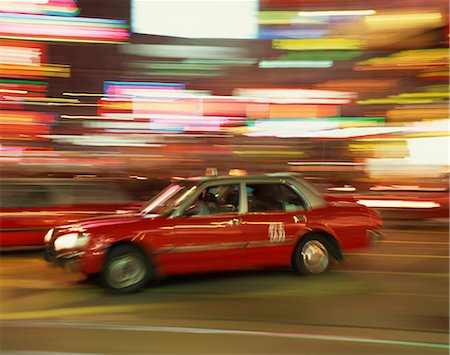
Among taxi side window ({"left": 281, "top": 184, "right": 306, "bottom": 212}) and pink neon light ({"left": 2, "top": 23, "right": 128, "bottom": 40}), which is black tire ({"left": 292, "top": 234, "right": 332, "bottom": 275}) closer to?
taxi side window ({"left": 281, "top": 184, "right": 306, "bottom": 212})

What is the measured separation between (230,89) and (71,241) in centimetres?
3211

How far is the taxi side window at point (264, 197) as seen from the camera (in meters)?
7.08

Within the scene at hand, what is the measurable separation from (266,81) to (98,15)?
512 inches

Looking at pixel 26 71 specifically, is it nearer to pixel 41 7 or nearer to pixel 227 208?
pixel 41 7

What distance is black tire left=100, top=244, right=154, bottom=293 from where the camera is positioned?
6.35 meters

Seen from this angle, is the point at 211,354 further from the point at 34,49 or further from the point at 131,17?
the point at 131,17

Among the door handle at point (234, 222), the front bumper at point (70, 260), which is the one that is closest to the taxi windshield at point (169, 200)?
the door handle at point (234, 222)

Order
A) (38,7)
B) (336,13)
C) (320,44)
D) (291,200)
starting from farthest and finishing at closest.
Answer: (320,44)
(336,13)
(38,7)
(291,200)

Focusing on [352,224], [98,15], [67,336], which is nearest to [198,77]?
[98,15]

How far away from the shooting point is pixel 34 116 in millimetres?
36875

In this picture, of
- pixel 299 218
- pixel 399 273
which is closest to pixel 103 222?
pixel 299 218

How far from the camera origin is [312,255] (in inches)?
285

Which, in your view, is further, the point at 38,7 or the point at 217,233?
the point at 38,7

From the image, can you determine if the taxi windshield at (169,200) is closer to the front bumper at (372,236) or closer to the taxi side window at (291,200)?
the taxi side window at (291,200)
